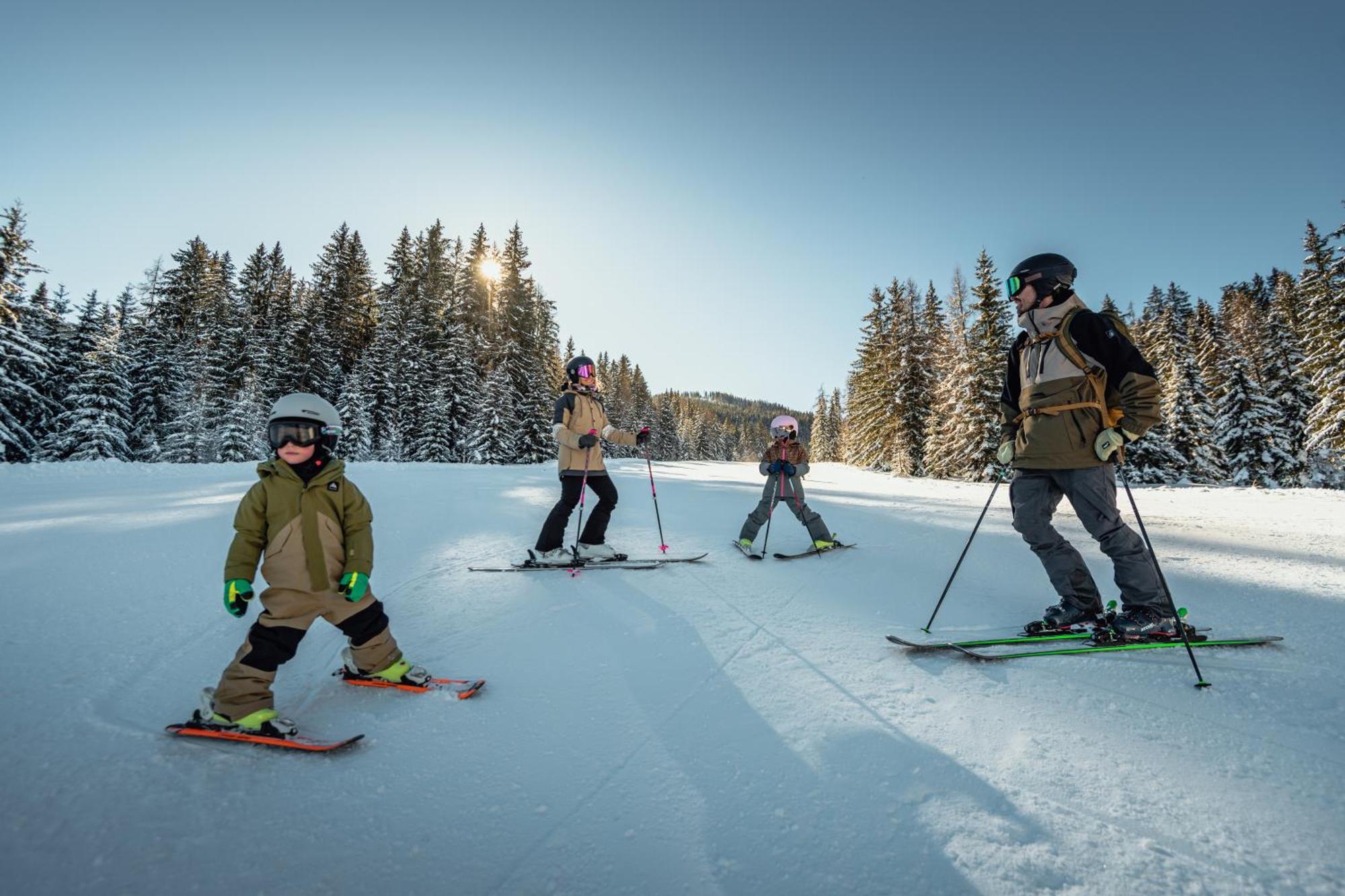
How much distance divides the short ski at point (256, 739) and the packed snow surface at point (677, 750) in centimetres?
5

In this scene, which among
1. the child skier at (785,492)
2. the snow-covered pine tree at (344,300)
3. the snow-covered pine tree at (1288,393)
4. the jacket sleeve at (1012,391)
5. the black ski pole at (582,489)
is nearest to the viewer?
the jacket sleeve at (1012,391)

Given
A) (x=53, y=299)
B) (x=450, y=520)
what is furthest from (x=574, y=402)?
(x=53, y=299)

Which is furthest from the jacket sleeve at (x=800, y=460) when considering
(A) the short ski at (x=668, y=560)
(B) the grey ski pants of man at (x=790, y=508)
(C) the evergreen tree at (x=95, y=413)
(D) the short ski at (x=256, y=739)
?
(C) the evergreen tree at (x=95, y=413)

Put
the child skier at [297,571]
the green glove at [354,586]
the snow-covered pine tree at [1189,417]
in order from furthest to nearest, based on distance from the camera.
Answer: the snow-covered pine tree at [1189,417], the green glove at [354,586], the child skier at [297,571]

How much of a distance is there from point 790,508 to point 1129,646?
3.62m

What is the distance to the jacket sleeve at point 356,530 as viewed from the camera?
281cm

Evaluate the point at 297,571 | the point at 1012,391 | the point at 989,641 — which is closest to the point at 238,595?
the point at 297,571

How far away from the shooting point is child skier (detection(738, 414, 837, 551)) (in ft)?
20.9

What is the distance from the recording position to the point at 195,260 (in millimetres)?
34312

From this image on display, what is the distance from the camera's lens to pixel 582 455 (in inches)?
235

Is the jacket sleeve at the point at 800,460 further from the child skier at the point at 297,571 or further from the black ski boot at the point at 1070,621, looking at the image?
the child skier at the point at 297,571

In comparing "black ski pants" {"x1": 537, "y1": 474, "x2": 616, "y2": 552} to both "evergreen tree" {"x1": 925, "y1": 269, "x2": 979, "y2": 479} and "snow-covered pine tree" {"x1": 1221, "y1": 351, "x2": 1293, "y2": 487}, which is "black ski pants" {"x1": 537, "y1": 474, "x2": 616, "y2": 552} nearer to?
"evergreen tree" {"x1": 925, "y1": 269, "x2": 979, "y2": 479}

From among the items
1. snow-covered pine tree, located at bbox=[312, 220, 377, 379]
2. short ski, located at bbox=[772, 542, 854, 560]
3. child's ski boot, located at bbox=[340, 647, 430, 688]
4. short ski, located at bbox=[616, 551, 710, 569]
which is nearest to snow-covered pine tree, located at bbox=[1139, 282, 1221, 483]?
short ski, located at bbox=[772, 542, 854, 560]

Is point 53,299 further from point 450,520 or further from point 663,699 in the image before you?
point 663,699
